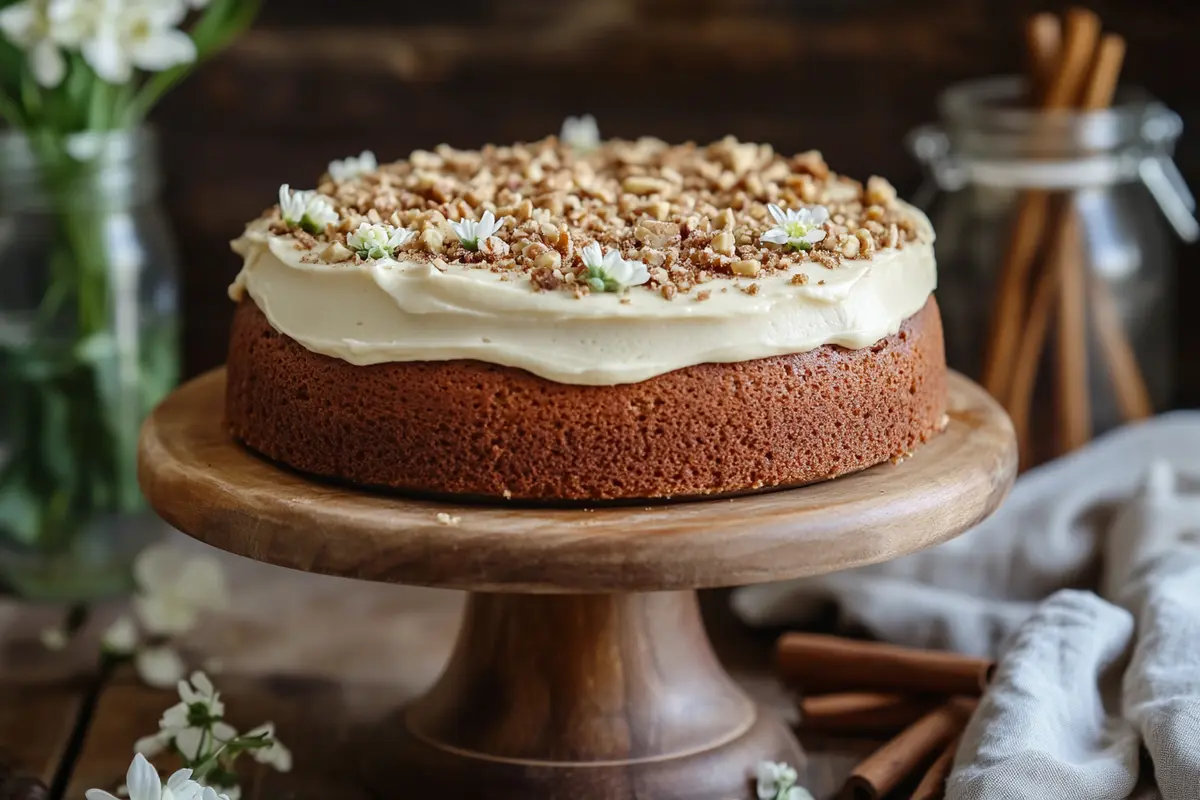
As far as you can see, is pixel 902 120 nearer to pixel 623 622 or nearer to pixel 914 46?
pixel 914 46

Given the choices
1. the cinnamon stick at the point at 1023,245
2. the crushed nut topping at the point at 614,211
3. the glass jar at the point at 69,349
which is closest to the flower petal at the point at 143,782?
the crushed nut topping at the point at 614,211

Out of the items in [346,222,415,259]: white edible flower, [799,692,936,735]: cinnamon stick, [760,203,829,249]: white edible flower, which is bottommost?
[799,692,936,735]: cinnamon stick

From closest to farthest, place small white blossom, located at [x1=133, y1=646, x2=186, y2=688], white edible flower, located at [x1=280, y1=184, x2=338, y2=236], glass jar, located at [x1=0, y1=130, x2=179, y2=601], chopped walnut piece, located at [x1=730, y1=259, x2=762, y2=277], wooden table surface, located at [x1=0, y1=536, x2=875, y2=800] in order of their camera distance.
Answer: chopped walnut piece, located at [x1=730, y1=259, x2=762, y2=277] < white edible flower, located at [x1=280, y1=184, x2=338, y2=236] < wooden table surface, located at [x1=0, y1=536, x2=875, y2=800] < small white blossom, located at [x1=133, y1=646, x2=186, y2=688] < glass jar, located at [x1=0, y1=130, x2=179, y2=601]

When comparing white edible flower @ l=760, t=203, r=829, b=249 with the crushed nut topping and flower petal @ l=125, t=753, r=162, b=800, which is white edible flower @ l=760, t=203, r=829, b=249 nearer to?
the crushed nut topping

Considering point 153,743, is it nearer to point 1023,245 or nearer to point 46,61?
point 46,61

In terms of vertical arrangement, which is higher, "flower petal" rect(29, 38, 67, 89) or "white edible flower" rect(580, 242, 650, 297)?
"white edible flower" rect(580, 242, 650, 297)

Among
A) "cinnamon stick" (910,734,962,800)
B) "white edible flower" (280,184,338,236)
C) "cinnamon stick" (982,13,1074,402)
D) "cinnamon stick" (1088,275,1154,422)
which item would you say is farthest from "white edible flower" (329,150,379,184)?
"cinnamon stick" (1088,275,1154,422)

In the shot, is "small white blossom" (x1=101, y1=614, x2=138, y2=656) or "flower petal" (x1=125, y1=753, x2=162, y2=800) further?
"small white blossom" (x1=101, y1=614, x2=138, y2=656)

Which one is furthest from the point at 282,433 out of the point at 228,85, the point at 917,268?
the point at 228,85
